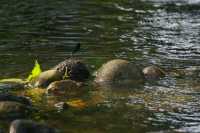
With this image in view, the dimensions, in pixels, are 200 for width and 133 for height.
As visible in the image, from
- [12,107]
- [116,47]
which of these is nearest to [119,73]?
[12,107]

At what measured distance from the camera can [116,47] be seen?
12.8 m

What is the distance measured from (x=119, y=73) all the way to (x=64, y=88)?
3.45 feet

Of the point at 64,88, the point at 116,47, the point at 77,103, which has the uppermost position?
the point at 116,47

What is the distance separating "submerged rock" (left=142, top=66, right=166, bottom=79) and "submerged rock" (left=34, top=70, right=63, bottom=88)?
1458mm

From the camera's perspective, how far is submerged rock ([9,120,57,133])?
714cm

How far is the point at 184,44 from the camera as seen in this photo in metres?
12.9

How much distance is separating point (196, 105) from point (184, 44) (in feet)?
14.9

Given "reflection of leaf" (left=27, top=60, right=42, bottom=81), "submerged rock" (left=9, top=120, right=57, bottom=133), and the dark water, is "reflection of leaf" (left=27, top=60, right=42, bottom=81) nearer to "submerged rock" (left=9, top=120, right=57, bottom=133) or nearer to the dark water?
the dark water

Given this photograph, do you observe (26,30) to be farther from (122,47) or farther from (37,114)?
(37,114)

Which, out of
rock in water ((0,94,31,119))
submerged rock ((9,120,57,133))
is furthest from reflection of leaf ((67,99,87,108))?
submerged rock ((9,120,57,133))

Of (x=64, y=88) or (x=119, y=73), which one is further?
(x=119, y=73)

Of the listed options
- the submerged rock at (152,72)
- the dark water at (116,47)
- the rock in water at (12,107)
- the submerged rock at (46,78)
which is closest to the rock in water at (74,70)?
the submerged rock at (46,78)

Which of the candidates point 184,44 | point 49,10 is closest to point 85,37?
point 184,44

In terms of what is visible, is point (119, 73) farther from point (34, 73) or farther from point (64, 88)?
point (34, 73)
